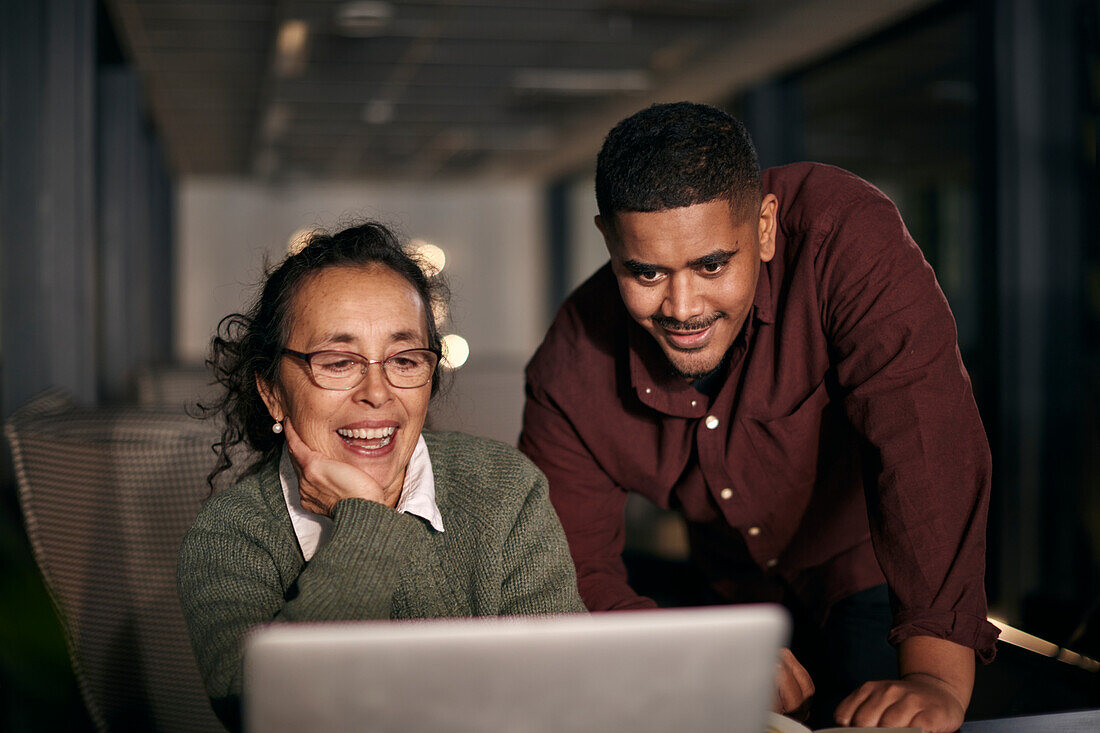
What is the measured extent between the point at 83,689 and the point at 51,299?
137 centimetres

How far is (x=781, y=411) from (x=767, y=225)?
28 cm

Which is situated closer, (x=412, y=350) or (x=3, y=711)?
(x=3, y=711)

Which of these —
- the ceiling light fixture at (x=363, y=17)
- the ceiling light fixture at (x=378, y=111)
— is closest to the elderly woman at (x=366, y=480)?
the ceiling light fixture at (x=363, y=17)

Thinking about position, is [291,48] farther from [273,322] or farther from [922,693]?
[922,693]

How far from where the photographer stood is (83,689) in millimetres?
1524

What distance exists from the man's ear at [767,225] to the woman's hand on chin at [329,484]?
646 mm

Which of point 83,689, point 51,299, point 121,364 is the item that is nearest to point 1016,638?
point 83,689

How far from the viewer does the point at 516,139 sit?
8305 millimetres

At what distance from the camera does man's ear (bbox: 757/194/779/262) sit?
52.4 inches

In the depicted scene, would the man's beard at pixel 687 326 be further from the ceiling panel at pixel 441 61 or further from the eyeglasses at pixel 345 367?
the ceiling panel at pixel 441 61

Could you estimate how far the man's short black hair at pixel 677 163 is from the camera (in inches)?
46.3

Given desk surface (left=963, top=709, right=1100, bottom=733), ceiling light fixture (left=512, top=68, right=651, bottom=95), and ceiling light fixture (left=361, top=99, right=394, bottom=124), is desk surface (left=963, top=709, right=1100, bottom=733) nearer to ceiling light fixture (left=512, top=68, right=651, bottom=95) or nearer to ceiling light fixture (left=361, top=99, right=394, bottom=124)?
ceiling light fixture (left=512, top=68, right=651, bottom=95)

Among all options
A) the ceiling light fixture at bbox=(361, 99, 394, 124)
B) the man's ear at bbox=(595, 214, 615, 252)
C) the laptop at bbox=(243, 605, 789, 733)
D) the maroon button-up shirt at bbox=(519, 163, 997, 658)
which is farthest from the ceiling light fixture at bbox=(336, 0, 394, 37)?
the laptop at bbox=(243, 605, 789, 733)

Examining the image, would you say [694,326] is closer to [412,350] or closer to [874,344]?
[874,344]
